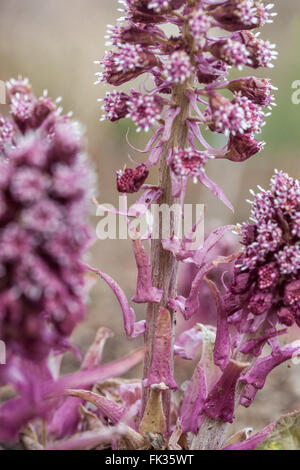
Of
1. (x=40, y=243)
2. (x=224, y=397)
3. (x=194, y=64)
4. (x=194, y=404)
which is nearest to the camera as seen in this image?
(x=40, y=243)

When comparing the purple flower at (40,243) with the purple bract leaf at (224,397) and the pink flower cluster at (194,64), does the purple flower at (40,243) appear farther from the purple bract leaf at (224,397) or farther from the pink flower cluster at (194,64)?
the purple bract leaf at (224,397)

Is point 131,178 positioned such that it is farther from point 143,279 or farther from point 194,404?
point 194,404

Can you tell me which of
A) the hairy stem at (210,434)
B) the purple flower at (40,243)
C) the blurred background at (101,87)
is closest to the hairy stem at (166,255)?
the hairy stem at (210,434)

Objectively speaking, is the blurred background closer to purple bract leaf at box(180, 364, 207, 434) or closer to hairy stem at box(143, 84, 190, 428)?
purple bract leaf at box(180, 364, 207, 434)

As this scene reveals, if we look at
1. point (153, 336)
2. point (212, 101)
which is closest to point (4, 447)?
point (153, 336)

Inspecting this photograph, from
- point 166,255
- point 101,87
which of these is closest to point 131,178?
point 166,255

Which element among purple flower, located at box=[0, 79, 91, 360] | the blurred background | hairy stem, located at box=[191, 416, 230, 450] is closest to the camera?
purple flower, located at box=[0, 79, 91, 360]

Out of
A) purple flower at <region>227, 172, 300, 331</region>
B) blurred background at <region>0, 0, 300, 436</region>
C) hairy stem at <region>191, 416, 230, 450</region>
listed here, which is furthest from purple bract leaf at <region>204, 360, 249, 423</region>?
blurred background at <region>0, 0, 300, 436</region>
